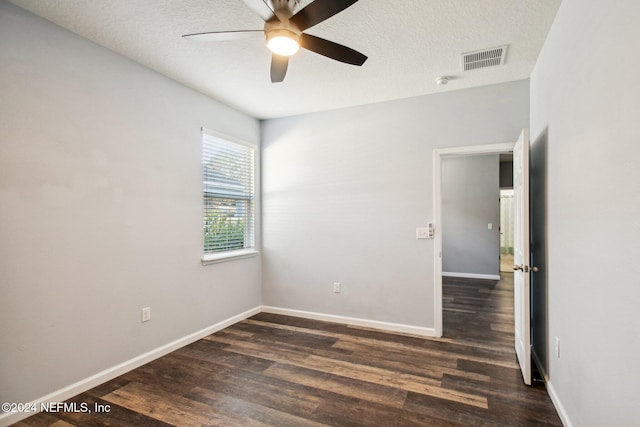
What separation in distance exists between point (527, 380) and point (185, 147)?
12.0 ft

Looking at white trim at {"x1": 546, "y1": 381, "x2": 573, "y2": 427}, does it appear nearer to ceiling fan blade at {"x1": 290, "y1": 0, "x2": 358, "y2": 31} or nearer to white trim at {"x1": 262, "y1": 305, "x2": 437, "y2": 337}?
white trim at {"x1": 262, "y1": 305, "x2": 437, "y2": 337}

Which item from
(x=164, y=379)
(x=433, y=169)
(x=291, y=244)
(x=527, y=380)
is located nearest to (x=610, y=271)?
(x=527, y=380)

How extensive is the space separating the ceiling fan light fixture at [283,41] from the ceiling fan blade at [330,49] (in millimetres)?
84

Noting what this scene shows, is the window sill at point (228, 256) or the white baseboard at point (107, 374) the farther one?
the window sill at point (228, 256)

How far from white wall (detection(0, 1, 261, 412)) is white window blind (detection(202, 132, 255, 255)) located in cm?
20

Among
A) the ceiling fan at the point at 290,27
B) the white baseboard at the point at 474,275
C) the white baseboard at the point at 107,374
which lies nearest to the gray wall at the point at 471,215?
the white baseboard at the point at 474,275

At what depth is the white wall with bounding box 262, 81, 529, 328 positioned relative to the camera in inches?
135

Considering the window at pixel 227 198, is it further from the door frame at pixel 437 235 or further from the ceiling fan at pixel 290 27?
the door frame at pixel 437 235

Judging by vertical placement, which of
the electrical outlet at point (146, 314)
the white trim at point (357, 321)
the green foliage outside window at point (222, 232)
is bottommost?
the white trim at point (357, 321)

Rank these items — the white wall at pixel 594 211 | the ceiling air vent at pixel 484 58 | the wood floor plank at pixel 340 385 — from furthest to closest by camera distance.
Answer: the ceiling air vent at pixel 484 58 < the wood floor plank at pixel 340 385 < the white wall at pixel 594 211

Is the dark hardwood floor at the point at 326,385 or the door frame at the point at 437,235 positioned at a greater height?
the door frame at the point at 437,235

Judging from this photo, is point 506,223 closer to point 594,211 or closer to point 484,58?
point 484,58

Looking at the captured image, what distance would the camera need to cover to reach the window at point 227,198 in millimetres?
3621

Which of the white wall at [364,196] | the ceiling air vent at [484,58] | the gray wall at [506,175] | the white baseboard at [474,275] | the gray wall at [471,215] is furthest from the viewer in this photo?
the gray wall at [506,175]
